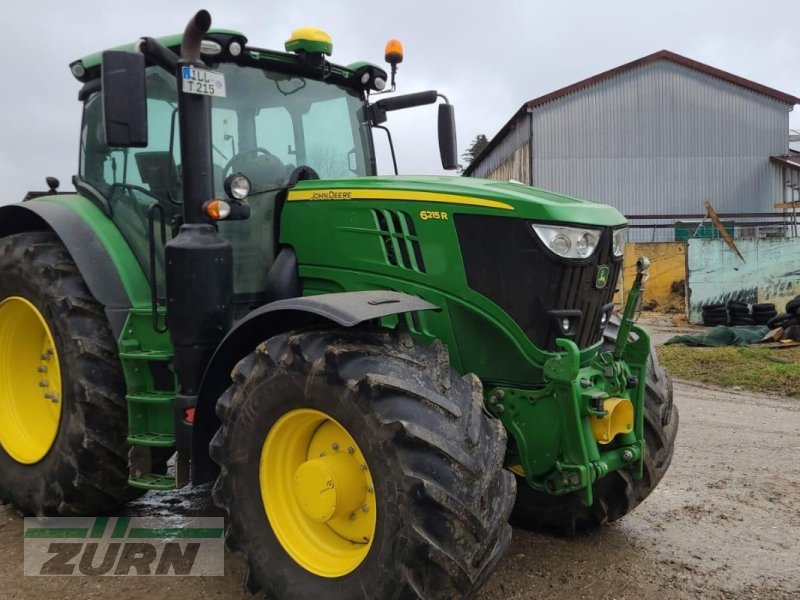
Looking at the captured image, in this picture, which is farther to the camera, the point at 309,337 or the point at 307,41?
the point at 307,41

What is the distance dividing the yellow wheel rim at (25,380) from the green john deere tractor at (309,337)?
0.01 metres

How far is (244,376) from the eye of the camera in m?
3.23

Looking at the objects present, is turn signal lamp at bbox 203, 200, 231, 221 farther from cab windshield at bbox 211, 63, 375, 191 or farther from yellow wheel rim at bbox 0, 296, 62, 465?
yellow wheel rim at bbox 0, 296, 62, 465

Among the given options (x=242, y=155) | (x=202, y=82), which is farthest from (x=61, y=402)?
(x=202, y=82)

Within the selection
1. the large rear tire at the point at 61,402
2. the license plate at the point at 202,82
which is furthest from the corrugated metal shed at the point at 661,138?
the license plate at the point at 202,82

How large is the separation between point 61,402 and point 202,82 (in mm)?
1846

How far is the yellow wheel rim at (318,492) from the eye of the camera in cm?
304

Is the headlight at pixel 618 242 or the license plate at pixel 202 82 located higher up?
the license plate at pixel 202 82

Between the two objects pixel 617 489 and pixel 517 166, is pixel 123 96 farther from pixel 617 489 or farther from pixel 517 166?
pixel 517 166

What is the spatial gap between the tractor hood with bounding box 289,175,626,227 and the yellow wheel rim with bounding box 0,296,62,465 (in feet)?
6.17

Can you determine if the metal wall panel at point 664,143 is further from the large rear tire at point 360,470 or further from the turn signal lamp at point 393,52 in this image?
the large rear tire at point 360,470

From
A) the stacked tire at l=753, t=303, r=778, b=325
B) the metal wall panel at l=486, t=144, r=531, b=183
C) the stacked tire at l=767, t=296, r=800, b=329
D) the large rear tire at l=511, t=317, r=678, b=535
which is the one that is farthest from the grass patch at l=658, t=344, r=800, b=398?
the metal wall panel at l=486, t=144, r=531, b=183

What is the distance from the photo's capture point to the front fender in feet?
10.1

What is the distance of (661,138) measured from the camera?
98.2 feet
